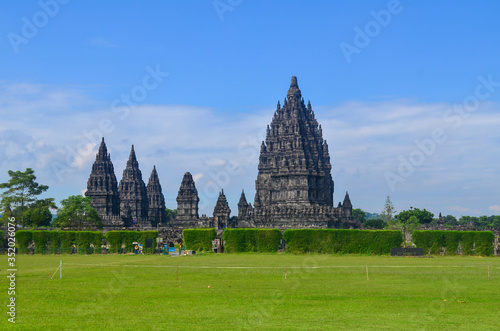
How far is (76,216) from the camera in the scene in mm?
131750

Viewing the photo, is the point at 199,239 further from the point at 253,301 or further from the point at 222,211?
the point at 222,211

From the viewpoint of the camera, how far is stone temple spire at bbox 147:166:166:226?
182m

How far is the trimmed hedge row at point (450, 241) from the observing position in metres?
74.5

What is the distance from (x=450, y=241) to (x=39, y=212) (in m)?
76.9

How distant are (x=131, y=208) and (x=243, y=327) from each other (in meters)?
153

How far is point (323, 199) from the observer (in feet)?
431

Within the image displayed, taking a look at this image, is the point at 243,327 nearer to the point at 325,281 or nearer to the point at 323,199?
the point at 325,281

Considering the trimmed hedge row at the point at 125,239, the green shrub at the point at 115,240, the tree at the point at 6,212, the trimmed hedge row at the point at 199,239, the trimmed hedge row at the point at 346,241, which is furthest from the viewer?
the tree at the point at 6,212

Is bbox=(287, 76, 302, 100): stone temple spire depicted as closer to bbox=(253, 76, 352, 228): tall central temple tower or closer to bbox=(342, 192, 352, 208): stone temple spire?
bbox=(253, 76, 352, 228): tall central temple tower

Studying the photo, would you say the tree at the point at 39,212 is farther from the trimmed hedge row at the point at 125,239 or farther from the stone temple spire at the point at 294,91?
the stone temple spire at the point at 294,91

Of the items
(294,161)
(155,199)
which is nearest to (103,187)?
(155,199)

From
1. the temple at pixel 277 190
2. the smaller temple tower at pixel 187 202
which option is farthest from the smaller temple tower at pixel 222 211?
the smaller temple tower at pixel 187 202

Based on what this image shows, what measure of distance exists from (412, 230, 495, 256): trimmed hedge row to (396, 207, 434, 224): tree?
353ft

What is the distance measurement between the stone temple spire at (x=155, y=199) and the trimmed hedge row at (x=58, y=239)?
327ft
